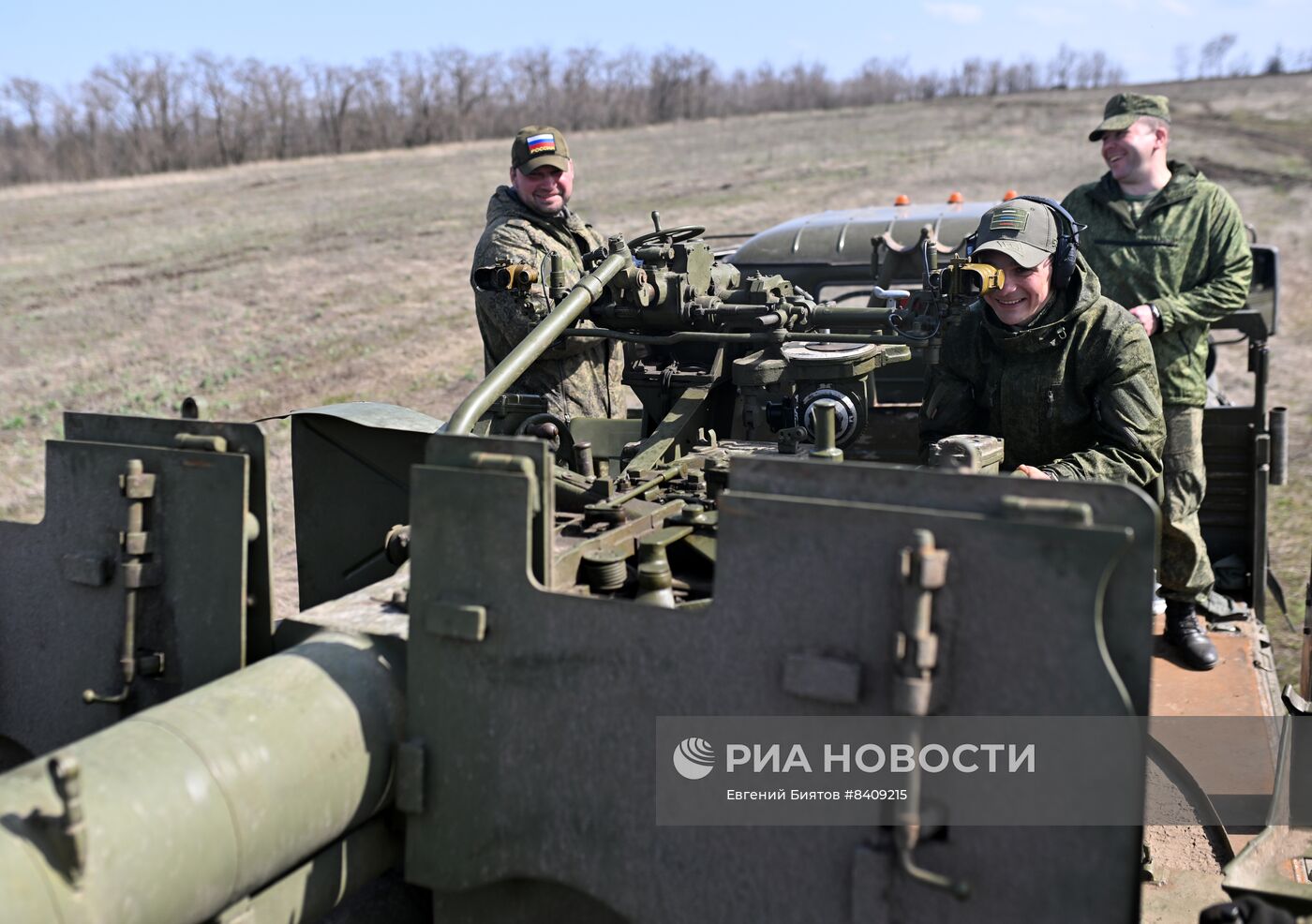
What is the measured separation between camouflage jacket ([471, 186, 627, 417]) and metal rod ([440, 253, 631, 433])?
608 millimetres

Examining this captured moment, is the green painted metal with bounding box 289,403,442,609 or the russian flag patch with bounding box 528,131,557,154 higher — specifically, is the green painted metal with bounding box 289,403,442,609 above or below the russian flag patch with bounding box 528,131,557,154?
below

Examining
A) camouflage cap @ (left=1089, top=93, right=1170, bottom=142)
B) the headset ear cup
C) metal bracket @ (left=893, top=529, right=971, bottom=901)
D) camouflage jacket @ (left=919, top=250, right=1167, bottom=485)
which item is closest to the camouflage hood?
camouflage jacket @ (left=919, top=250, right=1167, bottom=485)

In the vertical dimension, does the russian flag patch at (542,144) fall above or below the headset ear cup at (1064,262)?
above

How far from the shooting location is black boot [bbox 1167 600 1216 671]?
16.0 feet

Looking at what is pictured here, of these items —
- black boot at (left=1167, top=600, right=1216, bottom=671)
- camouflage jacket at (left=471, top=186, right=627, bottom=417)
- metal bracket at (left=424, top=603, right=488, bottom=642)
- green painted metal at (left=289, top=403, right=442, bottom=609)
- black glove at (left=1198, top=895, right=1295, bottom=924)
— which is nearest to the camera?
black glove at (left=1198, top=895, right=1295, bottom=924)

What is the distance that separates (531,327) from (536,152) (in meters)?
0.80

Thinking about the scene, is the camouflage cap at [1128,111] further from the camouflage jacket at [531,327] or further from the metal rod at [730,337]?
the camouflage jacket at [531,327]

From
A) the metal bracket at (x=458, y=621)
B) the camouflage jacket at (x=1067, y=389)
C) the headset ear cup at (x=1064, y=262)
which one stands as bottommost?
the metal bracket at (x=458, y=621)

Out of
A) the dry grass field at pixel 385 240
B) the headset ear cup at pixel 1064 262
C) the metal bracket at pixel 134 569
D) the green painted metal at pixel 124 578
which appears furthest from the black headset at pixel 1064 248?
the dry grass field at pixel 385 240

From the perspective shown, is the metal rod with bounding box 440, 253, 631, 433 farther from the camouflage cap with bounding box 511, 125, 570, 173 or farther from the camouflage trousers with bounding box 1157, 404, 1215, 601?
the camouflage trousers with bounding box 1157, 404, 1215, 601

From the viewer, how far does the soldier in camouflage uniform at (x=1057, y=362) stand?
3539 mm

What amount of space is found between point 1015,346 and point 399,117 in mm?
39022

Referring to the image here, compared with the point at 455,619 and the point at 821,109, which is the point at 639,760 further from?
the point at 821,109

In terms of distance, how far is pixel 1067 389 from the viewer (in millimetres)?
3695
